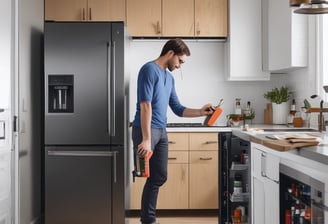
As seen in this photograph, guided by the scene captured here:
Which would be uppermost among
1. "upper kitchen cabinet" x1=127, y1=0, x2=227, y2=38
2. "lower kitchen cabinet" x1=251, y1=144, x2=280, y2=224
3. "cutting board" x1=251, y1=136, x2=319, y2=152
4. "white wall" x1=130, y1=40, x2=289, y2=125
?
"upper kitchen cabinet" x1=127, y1=0, x2=227, y2=38

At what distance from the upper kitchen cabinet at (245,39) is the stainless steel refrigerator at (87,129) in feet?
3.95

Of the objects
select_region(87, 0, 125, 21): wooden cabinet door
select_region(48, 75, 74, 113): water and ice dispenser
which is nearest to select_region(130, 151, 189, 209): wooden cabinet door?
select_region(48, 75, 74, 113): water and ice dispenser

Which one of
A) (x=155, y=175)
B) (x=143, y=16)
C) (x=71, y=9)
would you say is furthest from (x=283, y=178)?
(x=71, y=9)

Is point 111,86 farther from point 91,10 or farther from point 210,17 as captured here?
point 210,17

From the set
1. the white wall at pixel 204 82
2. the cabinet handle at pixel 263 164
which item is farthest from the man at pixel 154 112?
the white wall at pixel 204 82

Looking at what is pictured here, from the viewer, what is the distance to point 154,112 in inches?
143

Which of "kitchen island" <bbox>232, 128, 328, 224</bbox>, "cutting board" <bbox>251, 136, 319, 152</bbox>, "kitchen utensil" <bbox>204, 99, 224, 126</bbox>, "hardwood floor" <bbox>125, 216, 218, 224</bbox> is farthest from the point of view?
"hardwood floor" <bbox>125, 216, 218, 224</bbox>

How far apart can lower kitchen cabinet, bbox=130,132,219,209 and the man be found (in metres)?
0.78

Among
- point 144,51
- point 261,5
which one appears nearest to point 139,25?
point 144,51

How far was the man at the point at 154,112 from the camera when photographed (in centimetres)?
349

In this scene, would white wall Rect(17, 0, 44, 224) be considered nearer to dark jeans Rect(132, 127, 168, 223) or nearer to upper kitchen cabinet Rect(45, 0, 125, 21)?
upper kitchen cabinet Rect(45, 0, 125, 21)

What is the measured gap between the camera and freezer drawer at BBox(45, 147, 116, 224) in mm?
3953

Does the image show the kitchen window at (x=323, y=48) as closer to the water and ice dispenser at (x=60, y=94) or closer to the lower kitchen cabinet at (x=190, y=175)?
the lower kitchen cabinet at (x=190, y=175)

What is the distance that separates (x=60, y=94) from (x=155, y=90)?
0.87m
